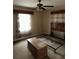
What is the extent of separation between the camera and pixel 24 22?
21.7ft

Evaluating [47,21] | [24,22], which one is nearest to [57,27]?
[47,21]

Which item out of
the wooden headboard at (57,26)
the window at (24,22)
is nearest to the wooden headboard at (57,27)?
the wooden headboard at (57,26)

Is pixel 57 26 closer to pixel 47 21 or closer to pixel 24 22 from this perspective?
pixel 47 21

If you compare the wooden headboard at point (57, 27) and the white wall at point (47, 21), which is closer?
the wooden headboard at point (57, 27)

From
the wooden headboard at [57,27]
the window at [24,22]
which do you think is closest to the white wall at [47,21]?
the wooden headboard at [57,27]

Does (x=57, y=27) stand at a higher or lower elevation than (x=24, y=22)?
lower

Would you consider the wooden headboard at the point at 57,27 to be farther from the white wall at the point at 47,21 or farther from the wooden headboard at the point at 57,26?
the white wall at the point at 47,21

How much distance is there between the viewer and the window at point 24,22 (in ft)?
20.8

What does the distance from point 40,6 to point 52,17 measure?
11.2 ft

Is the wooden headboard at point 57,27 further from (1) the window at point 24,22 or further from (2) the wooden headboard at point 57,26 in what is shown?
(1) the window at point 24,22
